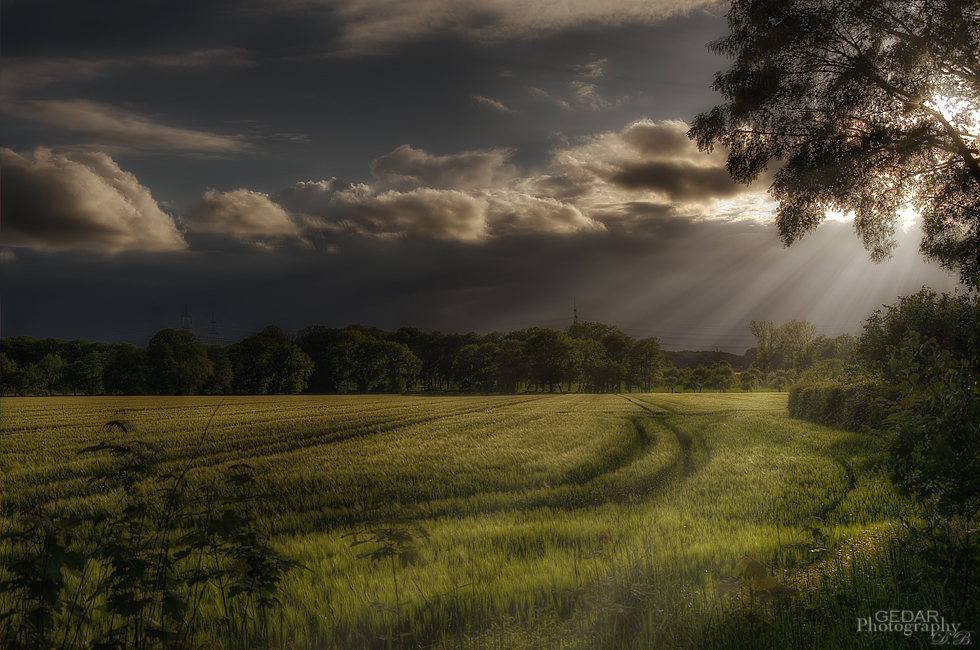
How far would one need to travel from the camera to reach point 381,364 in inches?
4670

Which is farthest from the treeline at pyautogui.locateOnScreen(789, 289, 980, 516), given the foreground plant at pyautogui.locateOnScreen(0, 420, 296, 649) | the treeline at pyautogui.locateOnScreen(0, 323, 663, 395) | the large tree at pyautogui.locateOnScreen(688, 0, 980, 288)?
the treeline at pyautogui.locateOnScreen(0, 323, 663, 395)

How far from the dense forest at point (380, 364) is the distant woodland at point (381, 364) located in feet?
0.88

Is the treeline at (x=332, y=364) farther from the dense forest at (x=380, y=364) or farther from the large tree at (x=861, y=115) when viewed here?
the large tree at (x=861, y=115)

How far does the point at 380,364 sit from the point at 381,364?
29cm

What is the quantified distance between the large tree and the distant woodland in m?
68.6

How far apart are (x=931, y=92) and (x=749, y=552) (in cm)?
1332

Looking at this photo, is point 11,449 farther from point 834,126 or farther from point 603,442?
point 834,126

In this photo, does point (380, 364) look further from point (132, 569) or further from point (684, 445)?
point (132, 569)

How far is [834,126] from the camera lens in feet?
42.0

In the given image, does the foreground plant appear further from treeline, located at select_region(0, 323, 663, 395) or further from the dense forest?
treeline, located at select_region(0, 323, 663, 395)

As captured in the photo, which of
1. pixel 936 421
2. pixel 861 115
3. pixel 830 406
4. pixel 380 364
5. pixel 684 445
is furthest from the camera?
pixel 380 364

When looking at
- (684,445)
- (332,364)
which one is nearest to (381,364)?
(332,364)

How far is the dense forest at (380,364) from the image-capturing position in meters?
86.1

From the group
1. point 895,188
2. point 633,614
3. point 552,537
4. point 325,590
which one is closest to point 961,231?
point 895,188
